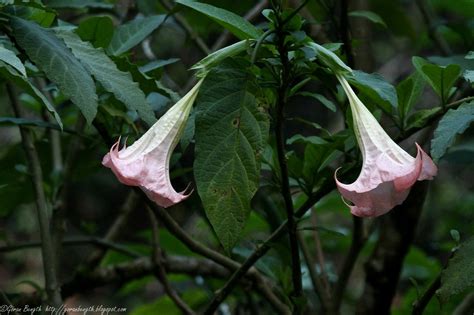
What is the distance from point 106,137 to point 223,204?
377 mm

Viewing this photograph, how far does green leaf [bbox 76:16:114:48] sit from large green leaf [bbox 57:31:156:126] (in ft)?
0.66

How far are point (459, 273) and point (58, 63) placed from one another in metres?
0.59

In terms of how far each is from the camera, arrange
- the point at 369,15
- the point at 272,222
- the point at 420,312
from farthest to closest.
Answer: the point at 272,222, the point at 369,15, the point at 420,312

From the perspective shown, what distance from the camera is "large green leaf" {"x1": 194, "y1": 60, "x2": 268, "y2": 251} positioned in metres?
0.87

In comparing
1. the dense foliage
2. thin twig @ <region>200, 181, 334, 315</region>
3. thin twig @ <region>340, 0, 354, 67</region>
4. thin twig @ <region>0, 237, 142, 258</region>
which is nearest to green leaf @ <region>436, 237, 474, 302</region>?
the dense foliage

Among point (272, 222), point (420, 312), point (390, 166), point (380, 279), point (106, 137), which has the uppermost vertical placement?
point (390, 166)

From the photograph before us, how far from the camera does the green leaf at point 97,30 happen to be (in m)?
1.23

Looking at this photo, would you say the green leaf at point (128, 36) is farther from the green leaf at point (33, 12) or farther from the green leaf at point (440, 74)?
the green leaf at point (440, 74)

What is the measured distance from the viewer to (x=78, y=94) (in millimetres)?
932

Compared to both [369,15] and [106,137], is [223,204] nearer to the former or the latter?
[106,137]

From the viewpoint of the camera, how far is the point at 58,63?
3.14 feet

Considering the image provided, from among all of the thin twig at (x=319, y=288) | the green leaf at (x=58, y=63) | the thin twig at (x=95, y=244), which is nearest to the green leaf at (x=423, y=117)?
the green leaf at (x=58, y=63)

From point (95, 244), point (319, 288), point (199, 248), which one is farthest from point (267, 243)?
point (95, 244)

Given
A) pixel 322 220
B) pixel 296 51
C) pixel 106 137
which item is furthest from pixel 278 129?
pixel 322 220
